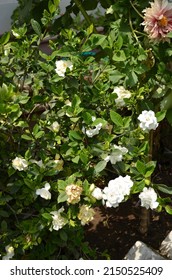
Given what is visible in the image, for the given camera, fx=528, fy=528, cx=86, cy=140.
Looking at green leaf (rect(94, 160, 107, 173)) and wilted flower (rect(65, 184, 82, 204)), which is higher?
green leaf (rect(94, 160, 107, 173))

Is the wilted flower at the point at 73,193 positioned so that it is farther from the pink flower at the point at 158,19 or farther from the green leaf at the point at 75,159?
the pink flower at the point at 158,19

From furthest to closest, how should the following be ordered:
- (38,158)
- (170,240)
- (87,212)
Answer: (170,240) < (38,158) < (87,212)

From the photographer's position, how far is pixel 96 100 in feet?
7.13

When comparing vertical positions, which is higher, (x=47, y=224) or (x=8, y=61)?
(x=8, y=61)

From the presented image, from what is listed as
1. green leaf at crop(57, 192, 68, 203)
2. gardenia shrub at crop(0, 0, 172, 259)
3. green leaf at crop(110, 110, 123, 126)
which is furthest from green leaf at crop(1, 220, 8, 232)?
green leaf at crop(110, 110, 123, 126)

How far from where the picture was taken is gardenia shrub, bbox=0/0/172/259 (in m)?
2.05

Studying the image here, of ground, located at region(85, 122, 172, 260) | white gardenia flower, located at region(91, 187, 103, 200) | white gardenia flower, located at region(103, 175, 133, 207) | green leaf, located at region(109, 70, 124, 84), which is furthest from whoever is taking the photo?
ground, located at region(85, 122, 172, 260)

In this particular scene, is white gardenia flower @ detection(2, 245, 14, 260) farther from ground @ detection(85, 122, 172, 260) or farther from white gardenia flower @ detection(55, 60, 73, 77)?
white gardenia flower @ detection(55, 60, 73, 77)

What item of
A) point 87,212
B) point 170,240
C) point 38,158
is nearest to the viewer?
point 87,212

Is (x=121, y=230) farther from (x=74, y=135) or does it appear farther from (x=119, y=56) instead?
(x=119, y=56)

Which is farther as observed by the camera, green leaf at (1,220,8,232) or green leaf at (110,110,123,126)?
green leaf at (1,220,8,232)
